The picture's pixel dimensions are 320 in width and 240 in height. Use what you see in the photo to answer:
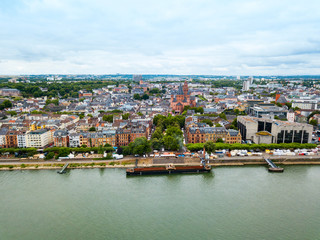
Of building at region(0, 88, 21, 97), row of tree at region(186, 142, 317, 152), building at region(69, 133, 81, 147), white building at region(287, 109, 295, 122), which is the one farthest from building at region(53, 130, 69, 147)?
building at region(0, 88, 21, 97)

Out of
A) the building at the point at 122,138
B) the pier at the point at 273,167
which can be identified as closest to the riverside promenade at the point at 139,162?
Answer: the pier at the point at 273,167

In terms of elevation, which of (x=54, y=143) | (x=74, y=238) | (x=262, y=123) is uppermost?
(x=262, y=123)

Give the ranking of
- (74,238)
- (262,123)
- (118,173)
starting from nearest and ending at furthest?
(74,238), (118,173), (262,123)

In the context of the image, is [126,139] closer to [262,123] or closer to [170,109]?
[262,123]

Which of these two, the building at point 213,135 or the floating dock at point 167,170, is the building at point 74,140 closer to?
the floating dock at point 167,170

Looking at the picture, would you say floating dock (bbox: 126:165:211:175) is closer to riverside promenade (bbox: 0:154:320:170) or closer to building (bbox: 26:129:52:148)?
riverside promenade (bbox: 0:154:320:170)

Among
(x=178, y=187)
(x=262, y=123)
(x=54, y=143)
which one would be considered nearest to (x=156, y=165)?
(x=178, y=187)

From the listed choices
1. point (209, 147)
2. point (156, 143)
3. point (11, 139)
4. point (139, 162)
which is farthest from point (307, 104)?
point (11, 139)
